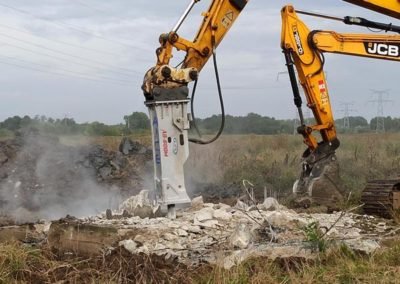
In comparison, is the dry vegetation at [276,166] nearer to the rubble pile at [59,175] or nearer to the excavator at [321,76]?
the excavator at [321,76]

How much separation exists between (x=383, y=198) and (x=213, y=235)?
12.4ft

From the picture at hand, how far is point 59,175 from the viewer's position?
1736 centimetres

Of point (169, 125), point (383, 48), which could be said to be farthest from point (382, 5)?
point (169, 125)

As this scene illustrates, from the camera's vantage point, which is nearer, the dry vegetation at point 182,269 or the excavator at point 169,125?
the dry vegetation at point 182,269

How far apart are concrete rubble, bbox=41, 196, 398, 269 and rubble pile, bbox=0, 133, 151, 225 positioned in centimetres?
428

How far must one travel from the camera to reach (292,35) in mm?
11438

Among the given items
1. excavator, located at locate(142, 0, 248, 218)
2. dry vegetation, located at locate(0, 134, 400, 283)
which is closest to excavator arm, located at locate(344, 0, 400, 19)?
excavator, located at locate(142, 0, 248, 218)

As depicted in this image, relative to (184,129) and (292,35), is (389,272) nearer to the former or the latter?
(184,129)

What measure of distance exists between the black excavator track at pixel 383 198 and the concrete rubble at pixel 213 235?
954 millimetres

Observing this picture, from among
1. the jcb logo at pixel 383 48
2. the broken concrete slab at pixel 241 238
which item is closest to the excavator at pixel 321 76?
the jcb logo at pixel 383 48

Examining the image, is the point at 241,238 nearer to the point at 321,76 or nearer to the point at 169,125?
the point at 169,125

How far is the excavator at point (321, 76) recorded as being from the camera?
37.5 ft

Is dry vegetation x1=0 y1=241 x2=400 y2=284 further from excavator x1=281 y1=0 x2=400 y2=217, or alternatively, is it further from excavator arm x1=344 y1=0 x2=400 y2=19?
excavator arm x1=344 y1=0 x2=400 y2=19

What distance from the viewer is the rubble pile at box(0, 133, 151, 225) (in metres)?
14.4
